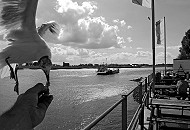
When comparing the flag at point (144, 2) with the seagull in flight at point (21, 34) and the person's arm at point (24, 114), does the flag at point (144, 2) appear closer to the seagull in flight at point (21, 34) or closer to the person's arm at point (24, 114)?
the seagull in flight at point (21, 34)

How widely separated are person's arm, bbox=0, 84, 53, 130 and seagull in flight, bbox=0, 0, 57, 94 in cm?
81

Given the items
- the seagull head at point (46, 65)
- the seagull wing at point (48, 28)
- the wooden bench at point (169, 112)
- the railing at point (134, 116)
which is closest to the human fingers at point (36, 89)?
the railing at point (134, 116)

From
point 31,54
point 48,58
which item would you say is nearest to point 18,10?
point 31,54

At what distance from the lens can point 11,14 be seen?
229cm

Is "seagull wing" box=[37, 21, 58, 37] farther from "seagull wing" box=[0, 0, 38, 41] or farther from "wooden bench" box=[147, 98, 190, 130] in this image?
"wooden bench" box=[147, 98, 190, 130]

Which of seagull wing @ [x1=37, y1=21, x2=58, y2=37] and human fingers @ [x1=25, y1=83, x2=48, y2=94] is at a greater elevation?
seagull wing @ [x1=37, y1=21, x2=58, y2=37]

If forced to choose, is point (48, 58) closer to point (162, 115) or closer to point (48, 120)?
point (162, 115)

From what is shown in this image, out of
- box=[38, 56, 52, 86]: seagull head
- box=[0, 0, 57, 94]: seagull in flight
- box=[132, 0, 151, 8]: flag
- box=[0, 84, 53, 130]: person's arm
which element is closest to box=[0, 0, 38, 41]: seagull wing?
box=[0, 0, 57, 94]: seagull in flight

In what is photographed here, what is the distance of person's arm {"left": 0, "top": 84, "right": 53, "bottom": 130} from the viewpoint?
1081 millimetres

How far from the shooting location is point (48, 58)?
6.68 ft

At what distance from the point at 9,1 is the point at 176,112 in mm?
5118

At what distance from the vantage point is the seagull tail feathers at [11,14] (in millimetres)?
2166

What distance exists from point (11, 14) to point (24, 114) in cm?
151

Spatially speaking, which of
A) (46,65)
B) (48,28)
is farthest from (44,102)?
(48,28)
